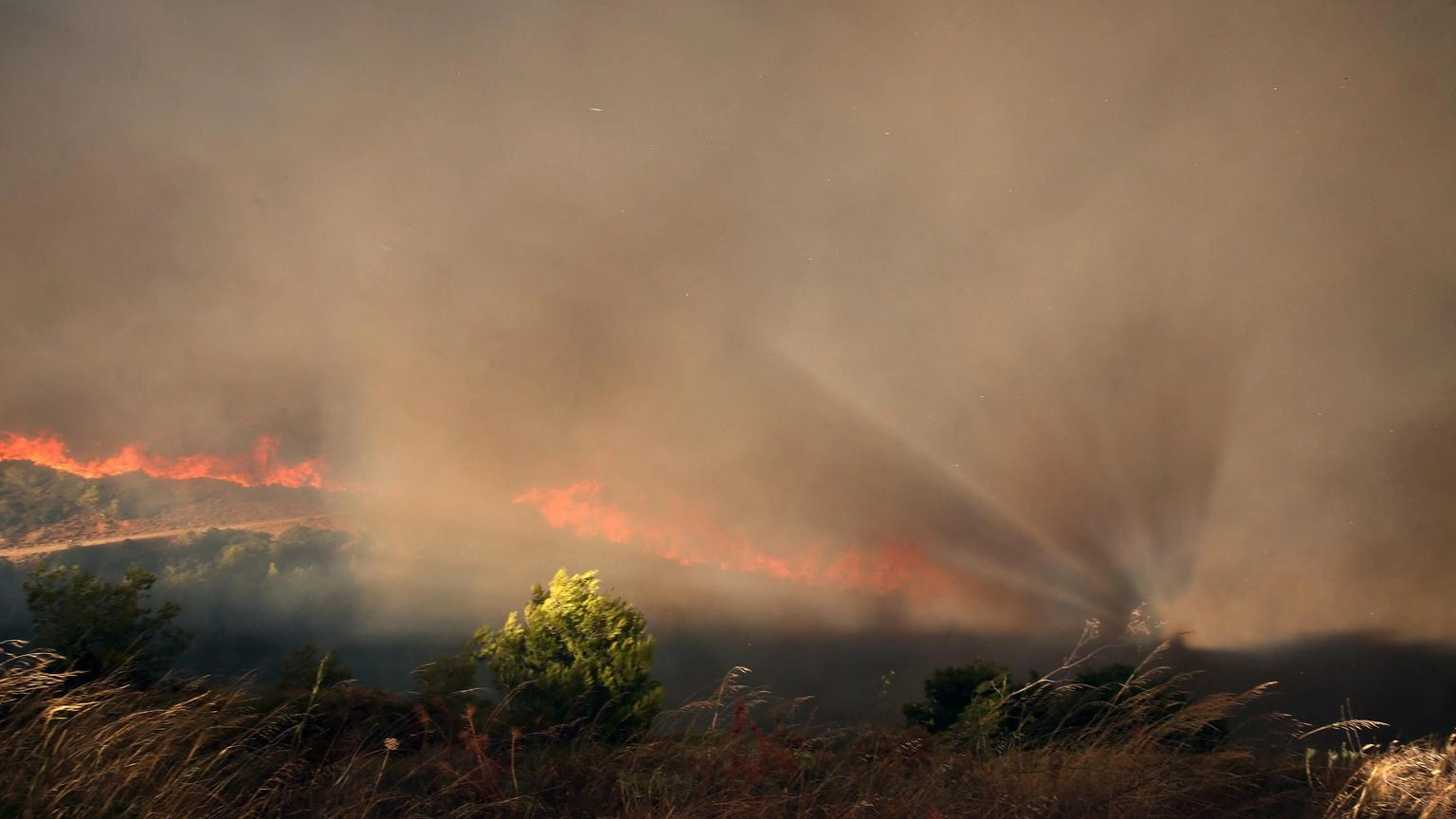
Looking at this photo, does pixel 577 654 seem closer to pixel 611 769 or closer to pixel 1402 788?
pixel 611 769

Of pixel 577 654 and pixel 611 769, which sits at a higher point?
pixel 577 654

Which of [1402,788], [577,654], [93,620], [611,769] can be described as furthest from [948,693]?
[93,620]

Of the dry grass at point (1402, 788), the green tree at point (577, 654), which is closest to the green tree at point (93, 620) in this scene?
the green tree at point (577, 654)

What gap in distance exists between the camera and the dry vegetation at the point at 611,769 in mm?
3740

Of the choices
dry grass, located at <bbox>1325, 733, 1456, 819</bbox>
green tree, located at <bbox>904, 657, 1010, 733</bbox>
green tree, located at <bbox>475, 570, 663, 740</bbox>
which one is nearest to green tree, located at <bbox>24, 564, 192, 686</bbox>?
green tree, located at <bbox>475, 570, 663, 740</bbox>

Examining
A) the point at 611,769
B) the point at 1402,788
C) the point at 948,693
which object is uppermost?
the point at 1402,788

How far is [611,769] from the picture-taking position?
4797 millimetres

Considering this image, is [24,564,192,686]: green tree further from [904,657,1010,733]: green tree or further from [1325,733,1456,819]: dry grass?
[904,657,1010,733]: green tree

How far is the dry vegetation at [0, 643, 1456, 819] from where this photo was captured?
147 inches

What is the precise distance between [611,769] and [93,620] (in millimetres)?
6964

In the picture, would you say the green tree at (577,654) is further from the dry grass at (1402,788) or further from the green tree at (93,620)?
the dry grass at (1402,788)

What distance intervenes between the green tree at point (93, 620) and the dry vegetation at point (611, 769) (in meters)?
3.98

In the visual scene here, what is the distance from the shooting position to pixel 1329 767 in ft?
18.2

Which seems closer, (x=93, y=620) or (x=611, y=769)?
(x=611, y=769)
